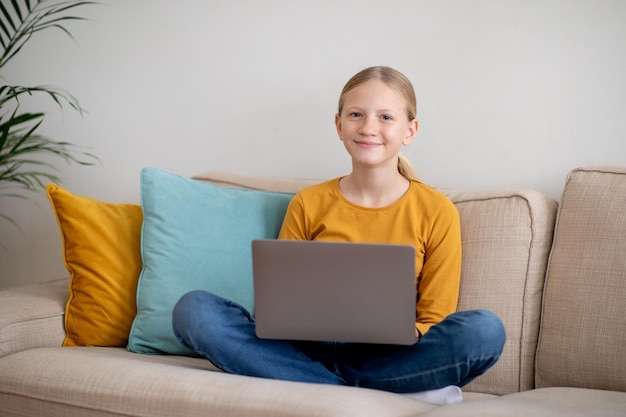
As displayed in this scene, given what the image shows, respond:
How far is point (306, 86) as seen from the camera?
8.68 ft

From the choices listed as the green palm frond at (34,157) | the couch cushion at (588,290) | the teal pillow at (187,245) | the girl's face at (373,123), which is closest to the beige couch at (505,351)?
the couch cushion at (588,290)

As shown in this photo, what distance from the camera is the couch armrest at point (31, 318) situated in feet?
6.44

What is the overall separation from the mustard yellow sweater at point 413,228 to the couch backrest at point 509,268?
64 mm

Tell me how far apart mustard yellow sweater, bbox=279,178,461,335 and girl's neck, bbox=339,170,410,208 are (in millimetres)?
24

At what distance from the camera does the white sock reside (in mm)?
1723

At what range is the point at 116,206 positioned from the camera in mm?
2270

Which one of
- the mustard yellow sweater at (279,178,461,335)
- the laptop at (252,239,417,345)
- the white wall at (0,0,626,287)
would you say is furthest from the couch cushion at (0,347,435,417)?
the white wall at (0,0,626,287)

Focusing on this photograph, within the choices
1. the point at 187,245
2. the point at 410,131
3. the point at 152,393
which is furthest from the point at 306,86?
the point at 152,393

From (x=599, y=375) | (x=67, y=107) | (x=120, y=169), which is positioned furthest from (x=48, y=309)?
(x=599, y=375)

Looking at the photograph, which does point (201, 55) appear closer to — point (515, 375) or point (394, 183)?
point (394, 183)

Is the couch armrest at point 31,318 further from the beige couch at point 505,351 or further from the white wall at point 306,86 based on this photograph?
the white wall at point 306,86

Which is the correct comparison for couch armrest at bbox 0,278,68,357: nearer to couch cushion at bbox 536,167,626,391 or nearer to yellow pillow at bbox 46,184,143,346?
yellow pillow at bbox 46,184,143,346

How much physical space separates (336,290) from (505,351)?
576 millimetres

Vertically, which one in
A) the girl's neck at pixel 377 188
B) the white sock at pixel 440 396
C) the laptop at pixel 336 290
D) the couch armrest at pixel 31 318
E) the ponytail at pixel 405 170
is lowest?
the white sock at pixel 440 396
